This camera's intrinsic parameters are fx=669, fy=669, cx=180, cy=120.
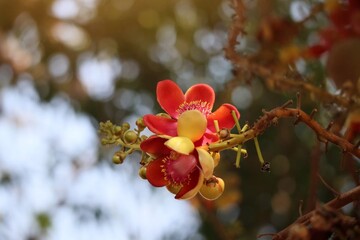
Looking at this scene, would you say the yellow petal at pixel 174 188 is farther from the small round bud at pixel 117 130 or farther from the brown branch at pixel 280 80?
the brown branch at pixel 280 80

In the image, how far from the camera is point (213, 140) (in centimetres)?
48

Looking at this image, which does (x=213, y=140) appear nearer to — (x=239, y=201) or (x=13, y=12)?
(x=239, y=201)

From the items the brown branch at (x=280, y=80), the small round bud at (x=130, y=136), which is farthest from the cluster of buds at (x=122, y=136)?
the brown branch at (x=280, y=80)

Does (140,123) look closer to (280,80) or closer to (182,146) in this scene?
(182,146)

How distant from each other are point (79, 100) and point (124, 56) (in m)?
0.12

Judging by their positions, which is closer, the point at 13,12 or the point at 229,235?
the point at 229,235

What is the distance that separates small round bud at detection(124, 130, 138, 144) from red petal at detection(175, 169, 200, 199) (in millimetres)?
49

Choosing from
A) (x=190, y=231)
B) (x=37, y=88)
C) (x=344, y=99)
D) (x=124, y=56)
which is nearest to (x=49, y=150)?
(x=37, y=88)

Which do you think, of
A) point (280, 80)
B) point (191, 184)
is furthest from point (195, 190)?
point (280, 80)

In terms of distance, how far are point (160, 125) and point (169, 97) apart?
0.13 ft

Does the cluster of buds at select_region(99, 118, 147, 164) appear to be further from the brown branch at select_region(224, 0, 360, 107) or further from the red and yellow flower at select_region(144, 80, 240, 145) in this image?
the brown branch at select_region(224, 0, 360, 107)

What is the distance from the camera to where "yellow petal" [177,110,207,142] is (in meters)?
0.47

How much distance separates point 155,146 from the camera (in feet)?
1.55

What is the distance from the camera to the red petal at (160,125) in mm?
478
